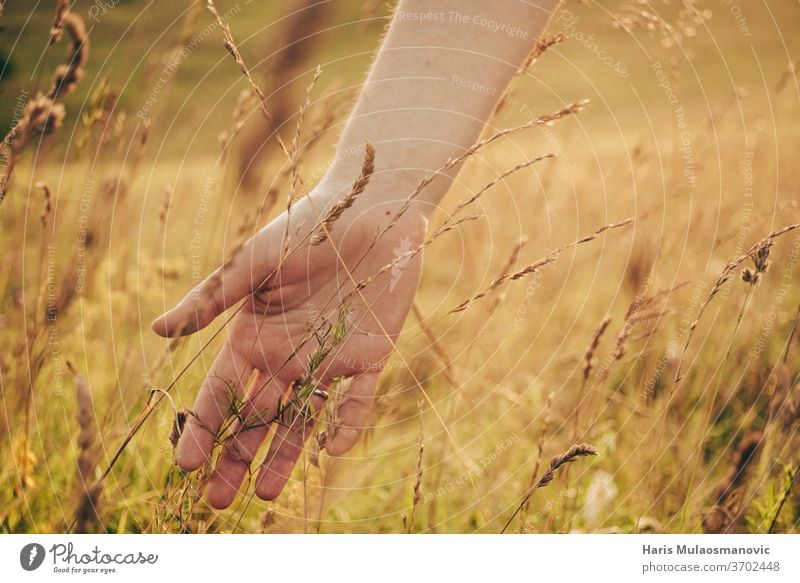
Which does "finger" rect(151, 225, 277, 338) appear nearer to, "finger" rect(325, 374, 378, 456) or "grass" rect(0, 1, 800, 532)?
"grass" rect(0, 1, 800, 532)

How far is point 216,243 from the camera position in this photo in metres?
1.98

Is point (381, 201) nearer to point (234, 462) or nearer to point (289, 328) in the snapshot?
point (289, 328)

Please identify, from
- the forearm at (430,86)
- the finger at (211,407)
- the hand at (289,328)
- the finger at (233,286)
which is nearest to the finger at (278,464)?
the hand at (289,328)

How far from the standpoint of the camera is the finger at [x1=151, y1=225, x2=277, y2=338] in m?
1.12

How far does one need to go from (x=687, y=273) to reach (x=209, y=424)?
1.77 m

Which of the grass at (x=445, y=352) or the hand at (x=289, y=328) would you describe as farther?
the grass at (x=445, y=352)

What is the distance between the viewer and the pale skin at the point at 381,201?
1.31 m

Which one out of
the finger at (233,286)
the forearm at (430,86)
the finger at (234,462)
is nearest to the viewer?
the finger at (233,286)

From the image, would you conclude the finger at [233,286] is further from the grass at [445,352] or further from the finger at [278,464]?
the finger at [278,464]

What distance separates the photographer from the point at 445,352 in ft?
6.47

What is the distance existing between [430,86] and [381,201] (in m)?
0.27

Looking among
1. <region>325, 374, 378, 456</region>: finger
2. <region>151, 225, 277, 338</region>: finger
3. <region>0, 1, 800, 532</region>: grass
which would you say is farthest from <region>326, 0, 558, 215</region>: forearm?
<region>325, 374, 378, 456</region>: finger
